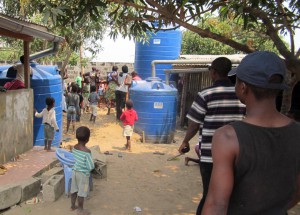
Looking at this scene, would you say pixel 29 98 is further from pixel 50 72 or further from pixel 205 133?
pixel 205 133

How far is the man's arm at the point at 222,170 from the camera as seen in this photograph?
1.31 metres

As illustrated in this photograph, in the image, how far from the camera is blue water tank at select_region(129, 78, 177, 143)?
895 centimetres

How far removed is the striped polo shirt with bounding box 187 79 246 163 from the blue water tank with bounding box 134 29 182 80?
981 cm

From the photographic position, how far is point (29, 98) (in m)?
5.70

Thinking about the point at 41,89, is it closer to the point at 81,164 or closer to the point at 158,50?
the point at 81,164

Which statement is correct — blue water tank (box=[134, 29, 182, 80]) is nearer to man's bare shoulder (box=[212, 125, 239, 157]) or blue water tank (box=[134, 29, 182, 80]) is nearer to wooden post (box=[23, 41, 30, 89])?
wooden post (box=[23, 41, 30, 89])

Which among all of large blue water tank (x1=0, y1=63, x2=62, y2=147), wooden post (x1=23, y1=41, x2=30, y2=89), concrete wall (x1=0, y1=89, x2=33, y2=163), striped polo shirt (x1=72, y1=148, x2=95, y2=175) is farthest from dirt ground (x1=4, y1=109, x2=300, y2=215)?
wooden post (x1=23, y1=41, x2=30, y2=89)

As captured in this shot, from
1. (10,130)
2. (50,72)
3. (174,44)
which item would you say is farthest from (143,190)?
(174,44)

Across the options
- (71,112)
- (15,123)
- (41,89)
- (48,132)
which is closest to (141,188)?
(48,132)

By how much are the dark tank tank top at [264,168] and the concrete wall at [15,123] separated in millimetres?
4240

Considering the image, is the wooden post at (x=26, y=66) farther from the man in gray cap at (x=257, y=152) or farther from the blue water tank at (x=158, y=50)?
the blue water tank at (x=158, y=50)

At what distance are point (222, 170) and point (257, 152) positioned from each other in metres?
0.15

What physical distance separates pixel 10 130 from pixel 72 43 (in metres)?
6.11

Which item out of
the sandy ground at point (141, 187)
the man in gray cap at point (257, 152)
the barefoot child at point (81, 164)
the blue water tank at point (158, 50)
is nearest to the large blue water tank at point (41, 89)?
the sandy ground at point (141, 187)
